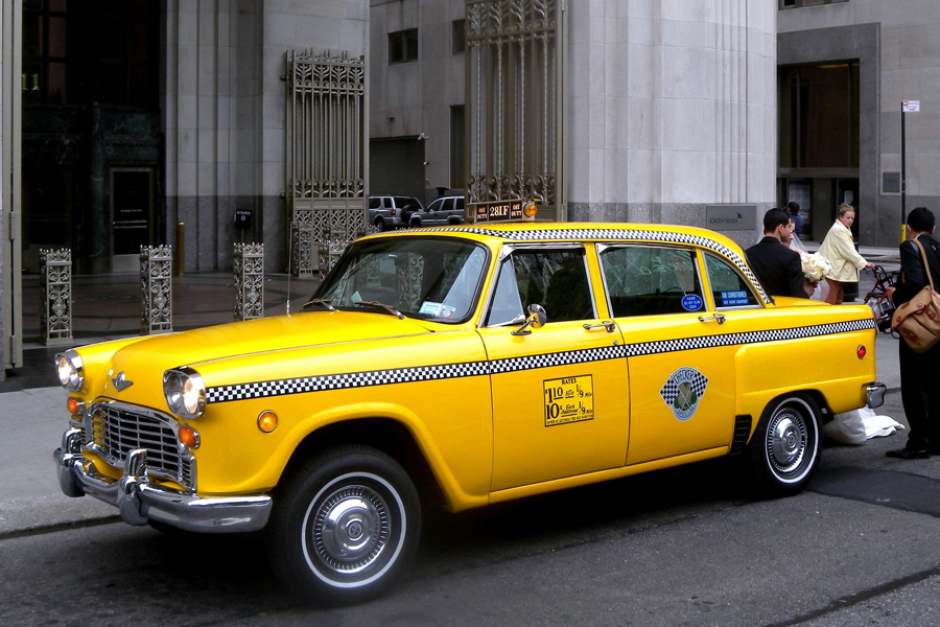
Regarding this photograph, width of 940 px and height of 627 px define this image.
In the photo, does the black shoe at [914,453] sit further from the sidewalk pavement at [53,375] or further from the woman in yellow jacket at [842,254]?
the woman in yellow jacket at [842,254]

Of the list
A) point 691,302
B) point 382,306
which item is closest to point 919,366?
point 691,302

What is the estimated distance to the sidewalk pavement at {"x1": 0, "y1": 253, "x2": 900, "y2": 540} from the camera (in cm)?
702

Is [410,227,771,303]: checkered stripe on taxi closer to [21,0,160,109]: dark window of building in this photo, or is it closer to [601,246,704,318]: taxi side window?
[601,246,704,318]: taxi side window

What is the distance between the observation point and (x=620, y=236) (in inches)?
262

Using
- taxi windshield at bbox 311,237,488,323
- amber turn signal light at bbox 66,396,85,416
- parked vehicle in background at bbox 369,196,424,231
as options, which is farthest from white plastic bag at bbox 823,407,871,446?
parked vehicle in background at bbox 369,196,424,231

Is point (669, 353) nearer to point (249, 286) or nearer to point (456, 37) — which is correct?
point (249, 286)

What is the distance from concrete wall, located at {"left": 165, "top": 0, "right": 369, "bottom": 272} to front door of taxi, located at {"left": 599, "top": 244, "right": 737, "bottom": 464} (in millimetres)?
18121

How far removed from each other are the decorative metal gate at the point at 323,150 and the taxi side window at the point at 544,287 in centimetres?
1735

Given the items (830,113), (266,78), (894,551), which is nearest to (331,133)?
(266,78)

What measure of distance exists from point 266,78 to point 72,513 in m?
17.8

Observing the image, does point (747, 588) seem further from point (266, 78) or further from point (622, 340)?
point (266, 78)

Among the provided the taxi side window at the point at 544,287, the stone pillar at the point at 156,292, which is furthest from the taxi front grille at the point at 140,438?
the stone pillar at the point at 156,292

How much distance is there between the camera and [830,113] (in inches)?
1592

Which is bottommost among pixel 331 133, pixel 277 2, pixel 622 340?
pixel 622 340
